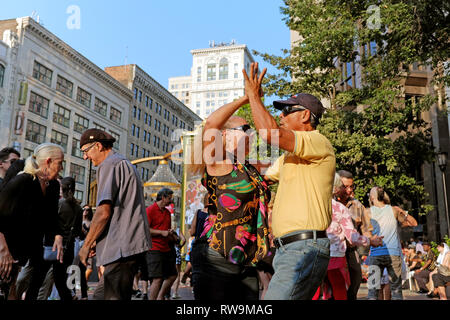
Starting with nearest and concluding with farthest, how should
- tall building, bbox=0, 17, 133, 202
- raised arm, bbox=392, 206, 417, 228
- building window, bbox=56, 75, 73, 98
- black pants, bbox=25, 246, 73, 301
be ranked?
black pants, bbox=25, 246, 73, 301 → raised arm, bbox=392, 206, 417, 228 → tall building, bbox=0, 17, 133, 202 → building window, bbox=56, 75, 73, 98

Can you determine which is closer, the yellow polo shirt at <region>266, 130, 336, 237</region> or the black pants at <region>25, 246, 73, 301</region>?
the yellow polo shirt at <region>266, 130, 336, 237</region>

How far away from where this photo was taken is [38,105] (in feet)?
141

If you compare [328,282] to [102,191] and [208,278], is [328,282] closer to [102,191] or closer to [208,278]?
[208,278]

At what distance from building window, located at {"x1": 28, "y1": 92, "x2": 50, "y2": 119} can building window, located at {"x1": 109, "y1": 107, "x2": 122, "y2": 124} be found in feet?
43.3

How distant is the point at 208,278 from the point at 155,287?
13.7 ft

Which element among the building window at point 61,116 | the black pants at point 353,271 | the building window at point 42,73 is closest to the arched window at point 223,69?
the building window at point 61,116

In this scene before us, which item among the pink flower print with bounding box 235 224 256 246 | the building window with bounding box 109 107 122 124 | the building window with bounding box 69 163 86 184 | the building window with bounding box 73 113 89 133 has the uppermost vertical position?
the building window with bounding box 109 107 122 124

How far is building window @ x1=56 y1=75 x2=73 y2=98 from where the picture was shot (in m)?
46.6

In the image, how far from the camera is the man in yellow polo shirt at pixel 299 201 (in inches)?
96.2

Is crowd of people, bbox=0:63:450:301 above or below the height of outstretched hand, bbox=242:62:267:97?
below

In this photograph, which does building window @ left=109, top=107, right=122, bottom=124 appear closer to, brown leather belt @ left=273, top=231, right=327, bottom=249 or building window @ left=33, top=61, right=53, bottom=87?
building window @ left=33, top=61, right=53, bottom=87

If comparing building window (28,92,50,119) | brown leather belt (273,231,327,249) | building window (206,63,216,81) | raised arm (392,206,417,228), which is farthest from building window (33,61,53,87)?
building window (206,63,216,81)

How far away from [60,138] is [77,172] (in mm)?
4579

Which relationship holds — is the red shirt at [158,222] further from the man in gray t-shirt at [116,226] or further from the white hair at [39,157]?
the man in gray t-shirt at [116,226]
